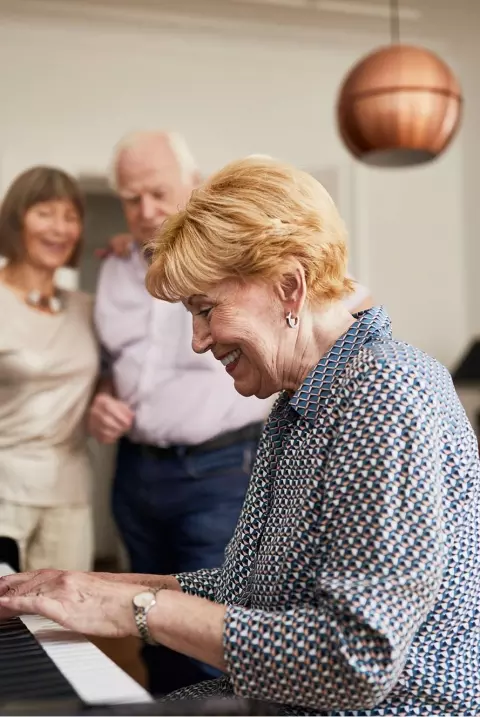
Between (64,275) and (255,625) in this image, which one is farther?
(64,275)

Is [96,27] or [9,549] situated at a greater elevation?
[96,27]

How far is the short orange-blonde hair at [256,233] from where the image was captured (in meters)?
1.20

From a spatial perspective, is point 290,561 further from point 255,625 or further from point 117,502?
point 117,502

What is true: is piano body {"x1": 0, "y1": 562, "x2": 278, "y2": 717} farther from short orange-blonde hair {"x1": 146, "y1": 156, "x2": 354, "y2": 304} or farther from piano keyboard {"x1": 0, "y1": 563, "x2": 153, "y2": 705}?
short orange-blonde hair {"x1": 146, "y1": 156, "x2": 354, "y2": 304}

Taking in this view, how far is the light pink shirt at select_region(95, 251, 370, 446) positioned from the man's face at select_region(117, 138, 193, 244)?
0.50ft

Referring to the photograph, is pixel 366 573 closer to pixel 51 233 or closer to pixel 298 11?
pixel 51 233

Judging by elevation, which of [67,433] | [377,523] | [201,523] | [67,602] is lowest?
[201,523]

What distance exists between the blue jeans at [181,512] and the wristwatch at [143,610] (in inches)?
53.9

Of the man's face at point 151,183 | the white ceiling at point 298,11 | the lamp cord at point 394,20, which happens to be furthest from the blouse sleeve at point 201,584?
the lamp cord at point 394,20

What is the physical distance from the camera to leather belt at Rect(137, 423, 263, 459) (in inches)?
98.8

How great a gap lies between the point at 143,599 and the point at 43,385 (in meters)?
1.53

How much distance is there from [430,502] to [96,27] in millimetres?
3281

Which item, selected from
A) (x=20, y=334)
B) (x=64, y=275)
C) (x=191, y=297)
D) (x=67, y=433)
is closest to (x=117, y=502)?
(x=67, y=433)

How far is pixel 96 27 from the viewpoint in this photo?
381 centimetres
